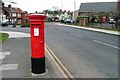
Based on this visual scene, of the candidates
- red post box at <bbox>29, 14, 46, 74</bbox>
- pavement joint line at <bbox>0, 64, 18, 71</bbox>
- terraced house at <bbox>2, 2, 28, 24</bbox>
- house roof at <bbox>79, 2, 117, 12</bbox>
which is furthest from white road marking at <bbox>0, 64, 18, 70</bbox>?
house roof at <bbox>79, 2, 117, 12</bbox>

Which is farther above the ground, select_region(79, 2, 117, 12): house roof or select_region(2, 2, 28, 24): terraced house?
select_region(79, 2, 117, 12): house roof

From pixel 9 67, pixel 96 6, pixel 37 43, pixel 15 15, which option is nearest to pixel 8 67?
pixel 9 67

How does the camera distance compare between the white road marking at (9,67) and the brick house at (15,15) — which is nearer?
the white road marking at (9,67)

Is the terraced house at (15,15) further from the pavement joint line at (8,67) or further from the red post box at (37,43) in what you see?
the red post box at (37,43)

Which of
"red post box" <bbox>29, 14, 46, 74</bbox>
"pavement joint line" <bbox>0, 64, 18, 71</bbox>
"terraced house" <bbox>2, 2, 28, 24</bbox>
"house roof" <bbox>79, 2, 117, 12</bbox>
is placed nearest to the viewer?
"red post box" <bbox>29, 14, 46, 74</bbox>

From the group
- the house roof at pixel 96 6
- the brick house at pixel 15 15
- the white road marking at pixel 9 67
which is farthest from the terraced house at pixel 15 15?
the white road marking at pixel 9 67

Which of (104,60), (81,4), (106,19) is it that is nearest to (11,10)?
(81,4)

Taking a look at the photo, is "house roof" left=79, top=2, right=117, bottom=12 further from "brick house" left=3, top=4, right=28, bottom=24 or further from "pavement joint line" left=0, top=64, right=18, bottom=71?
A: "pavement joint line" left=0, top=64, right=18, bottom=71

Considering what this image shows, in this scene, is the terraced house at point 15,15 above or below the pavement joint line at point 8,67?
above

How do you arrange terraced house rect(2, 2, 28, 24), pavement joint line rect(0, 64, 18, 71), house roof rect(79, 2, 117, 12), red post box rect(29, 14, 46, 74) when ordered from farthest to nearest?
house roof rect(79, 2, 117, 12) < terraced house rect(2, 2, 28, 24) < pavement joint line rect(0, 64, 18, 71) < red post box rect(29, 14, 46, 74)

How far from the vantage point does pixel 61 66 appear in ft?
34.4

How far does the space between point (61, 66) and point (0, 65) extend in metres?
2.32

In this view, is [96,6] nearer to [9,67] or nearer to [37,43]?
[9,67]

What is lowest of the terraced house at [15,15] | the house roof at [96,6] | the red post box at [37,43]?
the red post box at [37,43]
